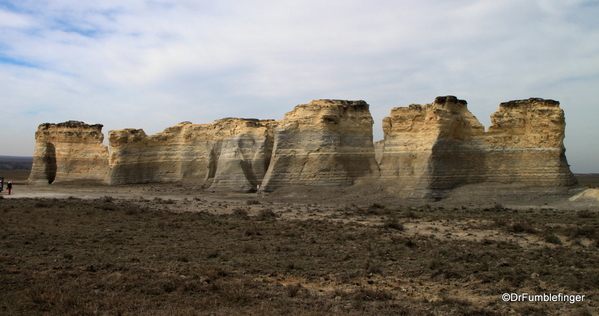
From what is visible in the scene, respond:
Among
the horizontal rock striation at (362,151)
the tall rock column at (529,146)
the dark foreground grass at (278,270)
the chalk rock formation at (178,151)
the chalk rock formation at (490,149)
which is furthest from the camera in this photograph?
the chalk rock formation at (178,151)

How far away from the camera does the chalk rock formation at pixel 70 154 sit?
41.1m

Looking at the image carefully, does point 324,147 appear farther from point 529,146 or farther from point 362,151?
point 529,146

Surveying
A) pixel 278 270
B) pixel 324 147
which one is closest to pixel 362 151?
pixel 324 147

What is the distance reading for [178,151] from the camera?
124ft

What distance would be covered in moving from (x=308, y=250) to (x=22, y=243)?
7.07 meters

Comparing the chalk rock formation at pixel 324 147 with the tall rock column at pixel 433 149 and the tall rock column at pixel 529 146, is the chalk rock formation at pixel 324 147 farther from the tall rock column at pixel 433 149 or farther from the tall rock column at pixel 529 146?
the tall rock column at pixel 529 146

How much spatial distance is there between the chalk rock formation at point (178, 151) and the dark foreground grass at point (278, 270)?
20.5 meters

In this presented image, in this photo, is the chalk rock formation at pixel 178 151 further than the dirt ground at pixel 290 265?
Yes

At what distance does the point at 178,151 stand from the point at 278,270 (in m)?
31.2

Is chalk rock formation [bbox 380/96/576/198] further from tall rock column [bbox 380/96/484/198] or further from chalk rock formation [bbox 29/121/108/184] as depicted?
chalk rock formation [bbox 29/121/108/184]

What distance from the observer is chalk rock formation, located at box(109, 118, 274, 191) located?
114 feet

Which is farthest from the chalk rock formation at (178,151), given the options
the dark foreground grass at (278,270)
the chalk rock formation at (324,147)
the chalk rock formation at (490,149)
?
the dark foreground grass at (278,270)

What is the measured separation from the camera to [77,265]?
8438mm

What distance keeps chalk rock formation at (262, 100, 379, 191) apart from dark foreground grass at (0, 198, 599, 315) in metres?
11.9
